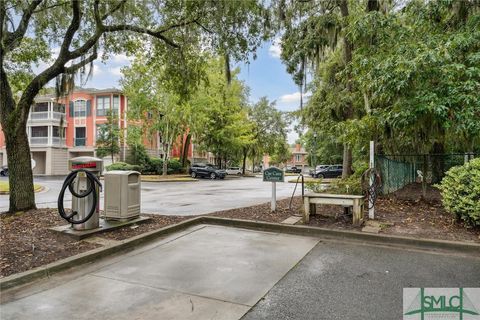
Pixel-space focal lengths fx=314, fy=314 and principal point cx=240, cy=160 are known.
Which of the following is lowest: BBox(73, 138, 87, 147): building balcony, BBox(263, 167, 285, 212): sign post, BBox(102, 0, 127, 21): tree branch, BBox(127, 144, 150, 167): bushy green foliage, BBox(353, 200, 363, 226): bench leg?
BBox(353, 200, 363, 226): bench leg

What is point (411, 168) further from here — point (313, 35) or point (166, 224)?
point (166, 224)

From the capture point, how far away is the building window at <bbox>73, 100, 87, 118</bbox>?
31594 millimetres

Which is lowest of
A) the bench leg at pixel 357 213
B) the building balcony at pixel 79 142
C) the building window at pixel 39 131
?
the bench leg at pixel 357 213

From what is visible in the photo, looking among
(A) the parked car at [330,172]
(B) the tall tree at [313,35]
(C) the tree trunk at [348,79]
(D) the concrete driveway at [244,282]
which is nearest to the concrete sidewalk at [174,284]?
(D) the concrete driveway at [244,282]

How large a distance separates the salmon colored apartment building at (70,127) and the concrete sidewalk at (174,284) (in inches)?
1076

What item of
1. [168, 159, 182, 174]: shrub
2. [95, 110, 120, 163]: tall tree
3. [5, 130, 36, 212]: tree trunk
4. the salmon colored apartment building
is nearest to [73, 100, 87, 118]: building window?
the salmon colored apartment building

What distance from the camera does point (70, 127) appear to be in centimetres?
3216

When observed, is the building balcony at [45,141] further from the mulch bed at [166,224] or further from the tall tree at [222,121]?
the mulch bed at [166,224]

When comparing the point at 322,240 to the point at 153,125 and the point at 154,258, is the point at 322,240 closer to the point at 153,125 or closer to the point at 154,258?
the point at 154,258

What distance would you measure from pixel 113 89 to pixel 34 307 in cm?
2987

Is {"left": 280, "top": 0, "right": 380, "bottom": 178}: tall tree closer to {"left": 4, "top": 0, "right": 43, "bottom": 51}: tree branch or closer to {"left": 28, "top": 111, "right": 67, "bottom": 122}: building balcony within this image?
{"left": 4, "top": 0, "right": 43, "bottom": 51}: tree branch

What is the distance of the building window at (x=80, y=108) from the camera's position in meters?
31.6

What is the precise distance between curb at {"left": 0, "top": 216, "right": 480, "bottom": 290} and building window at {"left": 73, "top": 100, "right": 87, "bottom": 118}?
29.7m

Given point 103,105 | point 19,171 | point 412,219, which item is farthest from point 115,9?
point 103,105
